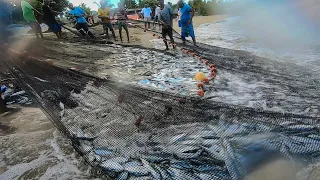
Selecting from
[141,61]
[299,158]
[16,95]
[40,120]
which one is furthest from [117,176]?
[141,61]

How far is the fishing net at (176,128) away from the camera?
3.49 metres

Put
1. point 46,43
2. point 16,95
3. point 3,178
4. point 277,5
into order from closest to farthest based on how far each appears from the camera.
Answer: point 3,178 < point 16,95 < point 46,43 < point 277,5

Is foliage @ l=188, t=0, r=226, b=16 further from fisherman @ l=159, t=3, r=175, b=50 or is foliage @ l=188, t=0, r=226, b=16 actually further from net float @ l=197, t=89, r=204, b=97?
net float @ l=197, t=89, r=204, b=97

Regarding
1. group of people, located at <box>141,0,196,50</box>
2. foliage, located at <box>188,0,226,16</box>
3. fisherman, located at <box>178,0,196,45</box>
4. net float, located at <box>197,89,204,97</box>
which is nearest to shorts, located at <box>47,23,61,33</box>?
group of people, located at <box>141,0,196,50</box>

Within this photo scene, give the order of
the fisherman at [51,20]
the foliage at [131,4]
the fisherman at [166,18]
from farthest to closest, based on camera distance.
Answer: the foliage at [131,4]
the fisherman at [51,20]
the fisherman at [166,18]

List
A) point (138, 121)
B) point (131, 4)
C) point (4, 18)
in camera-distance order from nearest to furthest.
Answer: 1. point (138, 121)
2. point (4, 18)
3. point (131, 4)

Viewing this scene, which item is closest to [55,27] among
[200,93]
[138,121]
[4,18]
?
[4,18]

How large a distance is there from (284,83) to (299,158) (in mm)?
2975

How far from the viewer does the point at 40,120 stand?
5.90 m

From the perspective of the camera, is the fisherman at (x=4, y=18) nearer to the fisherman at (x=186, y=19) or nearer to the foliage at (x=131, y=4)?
the fisherman at (x=186, y=19)

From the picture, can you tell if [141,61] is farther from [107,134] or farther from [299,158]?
[299,158]

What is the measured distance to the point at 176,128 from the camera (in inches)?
163

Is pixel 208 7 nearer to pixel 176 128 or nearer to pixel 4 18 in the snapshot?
pixel 4 18

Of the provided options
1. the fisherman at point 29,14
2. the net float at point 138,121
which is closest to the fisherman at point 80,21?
the fisherman at point 29,14
